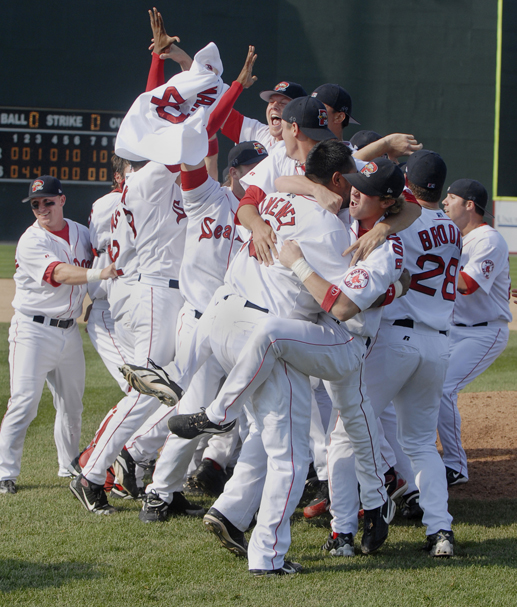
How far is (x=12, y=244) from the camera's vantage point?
1922cm

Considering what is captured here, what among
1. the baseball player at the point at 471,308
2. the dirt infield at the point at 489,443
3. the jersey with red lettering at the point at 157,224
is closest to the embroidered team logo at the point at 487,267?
the baseball player at the point at 471,308

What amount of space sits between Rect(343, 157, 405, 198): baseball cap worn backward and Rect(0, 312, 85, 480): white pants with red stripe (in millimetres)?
2197

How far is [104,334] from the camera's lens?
4.86m

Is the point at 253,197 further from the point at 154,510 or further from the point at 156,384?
the point at 154,510

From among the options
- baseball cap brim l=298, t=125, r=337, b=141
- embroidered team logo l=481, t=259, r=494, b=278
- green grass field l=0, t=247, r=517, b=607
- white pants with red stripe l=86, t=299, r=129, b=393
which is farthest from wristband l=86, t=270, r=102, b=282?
embroidered team logo l=481, t=259, r=494, b=278

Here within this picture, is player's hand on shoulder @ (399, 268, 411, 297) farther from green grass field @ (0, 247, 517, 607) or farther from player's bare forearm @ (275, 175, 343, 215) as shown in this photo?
green grass field @ (0, 247, 517, 607)

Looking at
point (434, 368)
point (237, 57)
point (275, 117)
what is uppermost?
point (237, 57)

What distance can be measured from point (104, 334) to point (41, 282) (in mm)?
893

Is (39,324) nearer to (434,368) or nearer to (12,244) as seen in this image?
(434,368)

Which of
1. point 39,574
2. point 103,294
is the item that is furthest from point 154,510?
point 103,294

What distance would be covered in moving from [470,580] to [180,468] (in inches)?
56.5

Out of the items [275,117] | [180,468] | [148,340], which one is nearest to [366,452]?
[180,468]

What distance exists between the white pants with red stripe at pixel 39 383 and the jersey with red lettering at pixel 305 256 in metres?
1.76

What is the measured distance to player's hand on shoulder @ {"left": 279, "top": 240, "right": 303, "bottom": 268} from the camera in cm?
267
